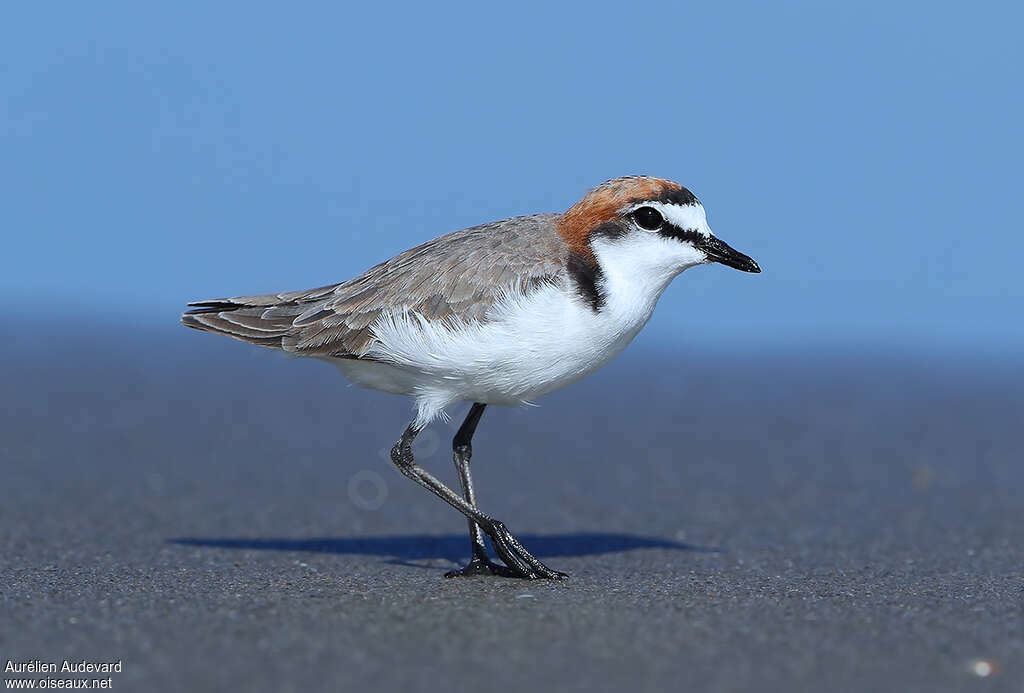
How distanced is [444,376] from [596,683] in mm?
2223

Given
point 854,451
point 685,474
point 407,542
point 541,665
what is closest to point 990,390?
point 854,451

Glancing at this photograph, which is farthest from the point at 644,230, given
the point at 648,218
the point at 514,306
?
the point at 514,306

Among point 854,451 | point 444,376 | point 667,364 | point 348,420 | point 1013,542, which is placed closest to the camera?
point 444,376

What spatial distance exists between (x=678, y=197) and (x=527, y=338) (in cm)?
103

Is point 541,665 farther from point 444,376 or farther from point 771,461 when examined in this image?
point 771,461

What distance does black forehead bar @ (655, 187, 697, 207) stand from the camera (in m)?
5.82

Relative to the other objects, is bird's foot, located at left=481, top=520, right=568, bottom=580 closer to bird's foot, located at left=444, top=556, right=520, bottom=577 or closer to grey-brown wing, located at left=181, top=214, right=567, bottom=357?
bird's foot, located at left=444, top=556, right=520, bottom=577

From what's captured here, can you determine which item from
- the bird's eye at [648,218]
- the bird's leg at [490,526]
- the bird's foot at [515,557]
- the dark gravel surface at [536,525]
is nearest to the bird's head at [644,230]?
the bird's eye at [648,218]

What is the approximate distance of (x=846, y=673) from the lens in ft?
13.5

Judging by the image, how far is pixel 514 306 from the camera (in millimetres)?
5668

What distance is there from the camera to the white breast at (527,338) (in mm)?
5656

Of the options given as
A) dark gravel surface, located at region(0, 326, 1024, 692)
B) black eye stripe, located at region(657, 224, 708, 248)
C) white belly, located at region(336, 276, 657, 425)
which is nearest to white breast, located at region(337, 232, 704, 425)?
white belly, located at region(336, 276, 657, 425)

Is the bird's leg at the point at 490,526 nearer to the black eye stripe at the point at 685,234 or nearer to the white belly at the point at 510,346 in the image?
the white belly at the point at 510,346

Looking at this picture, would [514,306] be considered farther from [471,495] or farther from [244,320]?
[244,320]
